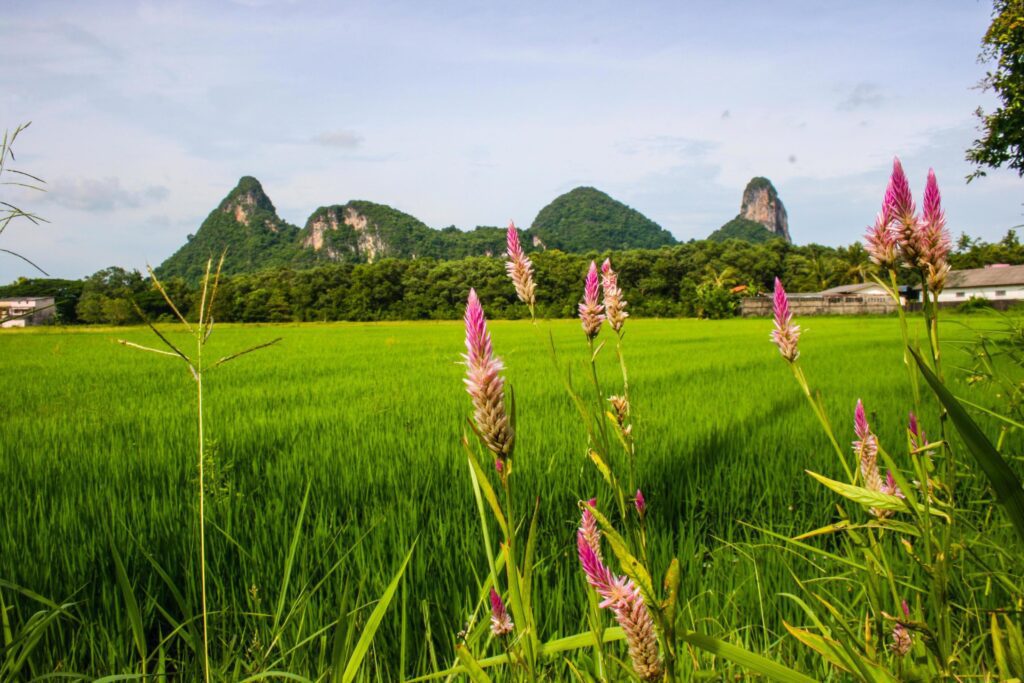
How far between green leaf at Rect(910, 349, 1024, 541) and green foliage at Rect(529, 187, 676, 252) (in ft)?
343

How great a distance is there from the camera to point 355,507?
2951mm

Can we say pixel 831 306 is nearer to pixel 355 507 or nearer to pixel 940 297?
pixel 940 297

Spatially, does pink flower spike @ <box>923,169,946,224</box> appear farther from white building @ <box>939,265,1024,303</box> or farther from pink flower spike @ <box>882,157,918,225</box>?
white building @ <box>939,265,1024,303</box>

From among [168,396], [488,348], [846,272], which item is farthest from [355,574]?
[846,272]

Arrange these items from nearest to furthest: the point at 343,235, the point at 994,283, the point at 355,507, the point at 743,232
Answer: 1. the point at 355,507
2. the point at 994,283
3. the point at 343,235
4. the point at 743,232

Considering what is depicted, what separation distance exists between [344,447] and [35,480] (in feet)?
6.08

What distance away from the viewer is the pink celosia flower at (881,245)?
0.90 m

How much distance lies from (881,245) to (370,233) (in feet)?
588

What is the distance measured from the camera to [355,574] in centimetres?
224

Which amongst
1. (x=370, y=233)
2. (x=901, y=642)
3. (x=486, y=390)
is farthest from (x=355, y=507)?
(x=370, y=233)

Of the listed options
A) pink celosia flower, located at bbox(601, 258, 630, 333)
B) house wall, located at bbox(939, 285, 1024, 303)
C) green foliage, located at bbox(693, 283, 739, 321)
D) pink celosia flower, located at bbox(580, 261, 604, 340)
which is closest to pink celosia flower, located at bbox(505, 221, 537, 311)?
pink celosia flower, located at bbox(580, 261, 604, 340)

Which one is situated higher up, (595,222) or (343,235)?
(343,235)

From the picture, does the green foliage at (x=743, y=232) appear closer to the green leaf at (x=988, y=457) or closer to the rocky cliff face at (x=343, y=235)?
the rocky cliff face at (x=343, y=235)

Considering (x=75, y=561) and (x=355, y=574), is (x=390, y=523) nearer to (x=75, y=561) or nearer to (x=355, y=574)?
(x=355, y=574)
